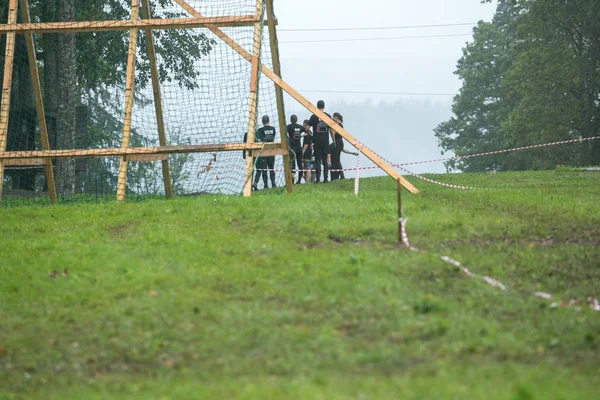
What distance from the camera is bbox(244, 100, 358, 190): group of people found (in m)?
23.2

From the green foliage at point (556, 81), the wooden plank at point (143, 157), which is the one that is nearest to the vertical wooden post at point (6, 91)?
the wooden plank at point (143, 157)

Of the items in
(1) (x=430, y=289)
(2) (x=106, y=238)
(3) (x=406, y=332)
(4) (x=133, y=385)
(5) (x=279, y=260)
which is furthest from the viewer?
(2) (x=106, y=238)

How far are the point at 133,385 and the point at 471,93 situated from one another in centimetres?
7188

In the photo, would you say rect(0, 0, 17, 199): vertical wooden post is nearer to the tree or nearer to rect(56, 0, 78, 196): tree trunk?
the tree

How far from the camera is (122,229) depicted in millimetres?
13688

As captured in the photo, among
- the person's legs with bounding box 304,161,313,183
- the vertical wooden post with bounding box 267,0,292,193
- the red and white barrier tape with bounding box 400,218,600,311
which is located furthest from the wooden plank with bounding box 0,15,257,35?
the person's legs with bounding box 304,161,313,183

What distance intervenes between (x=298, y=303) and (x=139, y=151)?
27.0 ft

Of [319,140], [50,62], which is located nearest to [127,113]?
[319,140]

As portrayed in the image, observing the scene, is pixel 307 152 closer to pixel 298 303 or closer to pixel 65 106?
pixel 65 106

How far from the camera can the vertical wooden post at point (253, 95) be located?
16.4 meters

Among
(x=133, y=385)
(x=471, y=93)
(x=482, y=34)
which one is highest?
(x=482, y=34)

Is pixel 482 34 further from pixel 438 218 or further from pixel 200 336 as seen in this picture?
pixel 200 336

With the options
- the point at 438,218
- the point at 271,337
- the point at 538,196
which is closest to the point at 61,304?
the point at 271,337

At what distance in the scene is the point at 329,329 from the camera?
8.15 m
